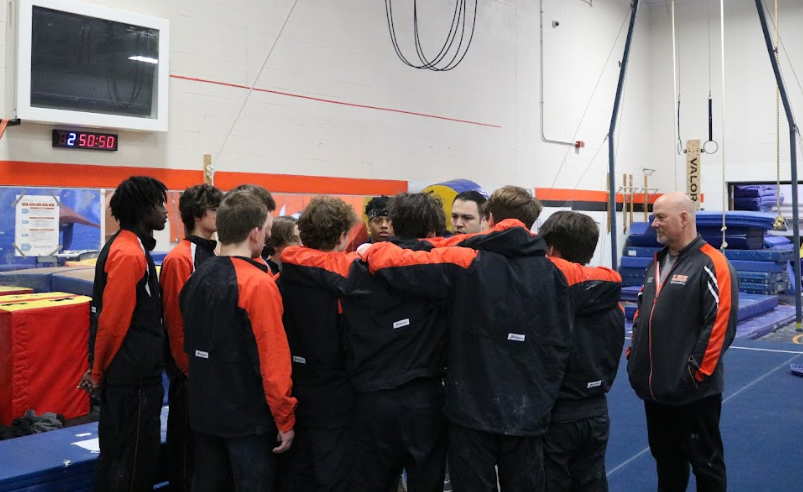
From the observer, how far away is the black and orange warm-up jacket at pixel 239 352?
2.54m

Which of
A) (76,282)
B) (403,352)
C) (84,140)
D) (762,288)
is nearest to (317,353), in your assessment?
(403,352)

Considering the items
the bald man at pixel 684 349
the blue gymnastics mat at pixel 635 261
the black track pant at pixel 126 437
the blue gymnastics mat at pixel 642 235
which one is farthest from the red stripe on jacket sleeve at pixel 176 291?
the blue gymnastics mat at pixel 642 235

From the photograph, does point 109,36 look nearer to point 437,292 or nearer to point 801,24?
point 437,292

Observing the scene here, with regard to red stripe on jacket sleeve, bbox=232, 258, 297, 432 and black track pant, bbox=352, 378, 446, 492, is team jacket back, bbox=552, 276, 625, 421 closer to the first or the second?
black track pant, bbox=352, 378, 446, 492

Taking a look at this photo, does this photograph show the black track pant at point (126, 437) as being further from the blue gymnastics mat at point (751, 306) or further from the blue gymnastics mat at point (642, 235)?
the blue gymnastics mat at point (642, 235)

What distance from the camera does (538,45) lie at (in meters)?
11.3

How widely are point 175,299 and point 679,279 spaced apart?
2172 millimetres

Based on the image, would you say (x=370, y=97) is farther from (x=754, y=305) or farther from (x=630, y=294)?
(x=754, y=305)

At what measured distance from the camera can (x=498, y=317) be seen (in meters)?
2.55

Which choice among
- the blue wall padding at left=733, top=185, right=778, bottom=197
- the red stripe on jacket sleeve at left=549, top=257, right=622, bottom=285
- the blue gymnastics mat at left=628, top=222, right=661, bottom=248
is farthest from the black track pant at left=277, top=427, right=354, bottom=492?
the blue wall padding at left=733, top=185, right=778, bottom=197

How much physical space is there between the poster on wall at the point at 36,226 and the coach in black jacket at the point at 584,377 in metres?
4.53

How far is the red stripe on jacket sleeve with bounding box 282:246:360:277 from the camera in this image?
2615 millimetres

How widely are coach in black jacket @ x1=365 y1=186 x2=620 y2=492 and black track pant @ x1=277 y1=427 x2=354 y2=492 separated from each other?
390 millimetres

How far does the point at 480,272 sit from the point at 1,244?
447 cm
